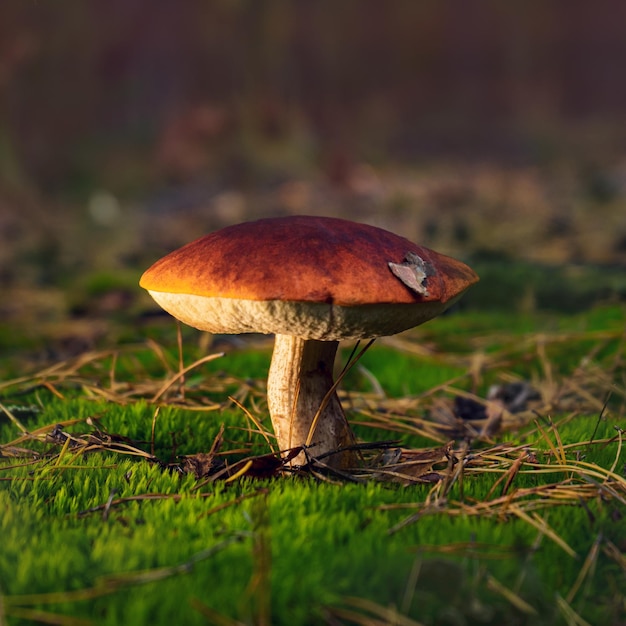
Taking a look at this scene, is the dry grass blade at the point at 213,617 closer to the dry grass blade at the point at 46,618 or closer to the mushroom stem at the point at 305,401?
the dry grass blade at the point at 46,618

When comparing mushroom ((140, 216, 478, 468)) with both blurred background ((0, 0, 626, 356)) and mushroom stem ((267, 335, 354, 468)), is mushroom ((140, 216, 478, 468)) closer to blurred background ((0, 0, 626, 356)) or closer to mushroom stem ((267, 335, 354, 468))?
mushroom stem ((267, 335, 354, 468))

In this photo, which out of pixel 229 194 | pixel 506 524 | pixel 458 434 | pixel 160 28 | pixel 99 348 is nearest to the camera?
pixel 506 524

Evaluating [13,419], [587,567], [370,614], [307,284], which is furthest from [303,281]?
[13,419]

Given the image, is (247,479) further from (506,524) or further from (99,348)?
(99,348)

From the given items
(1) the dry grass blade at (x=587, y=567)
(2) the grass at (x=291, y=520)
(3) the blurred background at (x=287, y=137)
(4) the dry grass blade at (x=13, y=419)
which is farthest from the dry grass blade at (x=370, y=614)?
(3) the blurred background at (x=287, y=137)

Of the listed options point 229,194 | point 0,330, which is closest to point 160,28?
point 229,194

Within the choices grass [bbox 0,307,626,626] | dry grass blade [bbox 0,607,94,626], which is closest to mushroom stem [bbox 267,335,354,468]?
grass [bbox 0,307,626,626]
